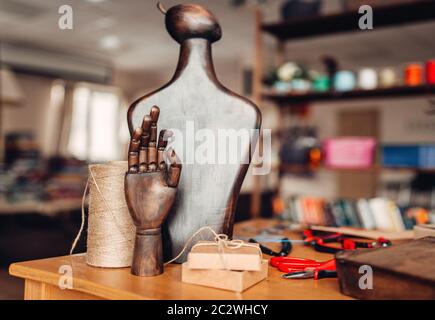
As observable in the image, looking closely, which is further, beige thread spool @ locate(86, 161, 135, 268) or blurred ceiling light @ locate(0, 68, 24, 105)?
blurred ceiling light @ locate(0, 68, 24, 105)

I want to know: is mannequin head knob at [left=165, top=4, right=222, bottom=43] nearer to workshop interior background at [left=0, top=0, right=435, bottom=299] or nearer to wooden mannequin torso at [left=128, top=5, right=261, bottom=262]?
wooden mannequin torso at [left=128, top=5, right=261, bottom=262]

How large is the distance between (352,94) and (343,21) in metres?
0.46

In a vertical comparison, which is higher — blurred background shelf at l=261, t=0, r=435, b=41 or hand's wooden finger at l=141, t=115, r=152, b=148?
blurred background shelf at l=261, t=0, r=435, b=41

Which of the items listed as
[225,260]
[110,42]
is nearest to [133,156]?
[225,260]

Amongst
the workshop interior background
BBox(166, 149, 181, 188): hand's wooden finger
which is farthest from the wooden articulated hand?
the workshop interior background

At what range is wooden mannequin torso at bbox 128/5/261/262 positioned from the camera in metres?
0.91

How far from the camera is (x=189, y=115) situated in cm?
95

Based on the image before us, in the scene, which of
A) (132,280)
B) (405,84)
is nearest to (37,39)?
(405,84)

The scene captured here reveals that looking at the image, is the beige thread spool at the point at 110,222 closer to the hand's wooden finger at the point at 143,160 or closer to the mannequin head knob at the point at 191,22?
the hand's wooden finger at the point at 143,160

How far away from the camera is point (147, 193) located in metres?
0.80

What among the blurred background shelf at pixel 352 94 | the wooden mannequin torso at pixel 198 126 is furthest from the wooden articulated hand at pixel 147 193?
the blurred background shelf at pixel 352 94

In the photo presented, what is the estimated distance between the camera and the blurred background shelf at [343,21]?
254 centimetres
